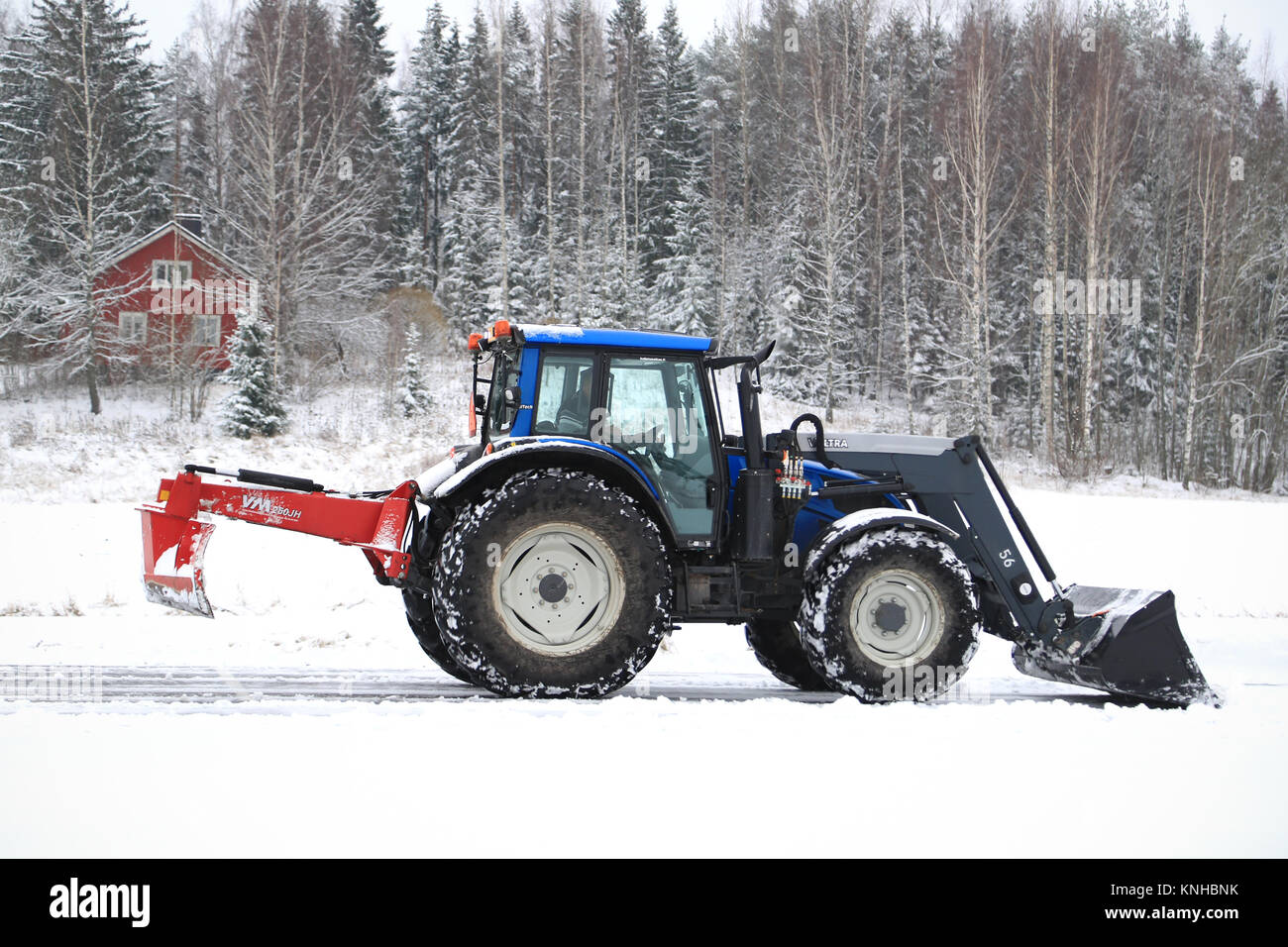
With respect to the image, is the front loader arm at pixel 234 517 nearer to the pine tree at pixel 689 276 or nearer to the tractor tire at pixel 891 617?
the tractor tire at pixel 891 617

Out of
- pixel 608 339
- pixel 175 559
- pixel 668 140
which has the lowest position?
pixel 175 559

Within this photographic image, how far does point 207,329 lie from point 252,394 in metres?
7.91

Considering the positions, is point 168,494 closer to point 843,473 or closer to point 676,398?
point 676,398

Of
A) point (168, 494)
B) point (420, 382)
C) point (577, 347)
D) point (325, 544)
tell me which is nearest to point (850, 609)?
point (577, 347)

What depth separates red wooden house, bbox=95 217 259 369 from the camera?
24266 millimetres

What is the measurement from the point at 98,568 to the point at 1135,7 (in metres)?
36.3

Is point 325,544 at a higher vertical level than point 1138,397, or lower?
lower

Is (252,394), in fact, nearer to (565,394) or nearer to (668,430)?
(565,394)

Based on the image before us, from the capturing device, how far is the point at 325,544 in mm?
11312

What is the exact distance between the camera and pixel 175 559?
5.44 m

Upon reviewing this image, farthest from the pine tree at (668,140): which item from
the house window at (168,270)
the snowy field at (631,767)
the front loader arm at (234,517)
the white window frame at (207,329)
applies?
the front loader arm at (234,517)

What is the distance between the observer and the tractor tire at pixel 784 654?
6.45m

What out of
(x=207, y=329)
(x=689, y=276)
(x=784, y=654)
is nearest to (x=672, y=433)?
(x=784, y=654)

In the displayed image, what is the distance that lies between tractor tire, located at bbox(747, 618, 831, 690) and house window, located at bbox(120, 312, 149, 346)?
23977mm
